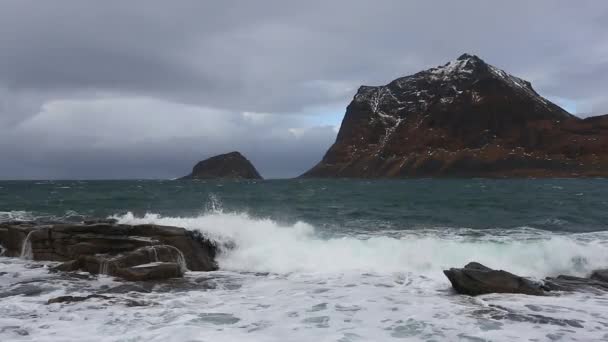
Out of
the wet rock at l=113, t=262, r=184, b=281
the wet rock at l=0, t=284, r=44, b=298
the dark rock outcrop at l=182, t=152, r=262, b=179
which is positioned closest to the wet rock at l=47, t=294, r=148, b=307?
the wet rock at l=0, t=284, r=44, b=298

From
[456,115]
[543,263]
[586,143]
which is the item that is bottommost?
[543,263]

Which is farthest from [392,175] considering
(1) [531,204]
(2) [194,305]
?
(2) [194,305]

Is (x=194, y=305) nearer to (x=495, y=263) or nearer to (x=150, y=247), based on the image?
(x=150, y=247)

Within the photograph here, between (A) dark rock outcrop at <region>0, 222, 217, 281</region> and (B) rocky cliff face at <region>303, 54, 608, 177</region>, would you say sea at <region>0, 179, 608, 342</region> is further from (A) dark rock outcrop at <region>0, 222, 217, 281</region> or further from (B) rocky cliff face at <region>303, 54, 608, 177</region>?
(B) rocky cliff face at <region>303, 54, 608, 177</region>

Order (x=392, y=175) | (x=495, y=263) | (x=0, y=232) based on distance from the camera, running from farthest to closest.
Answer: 1. (x=392, y=175)
2. (x=0, y=232)
3. (x=495, y=263)

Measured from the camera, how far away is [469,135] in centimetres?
15812

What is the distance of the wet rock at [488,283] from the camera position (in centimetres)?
1111

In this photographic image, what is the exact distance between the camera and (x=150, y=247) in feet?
46.2

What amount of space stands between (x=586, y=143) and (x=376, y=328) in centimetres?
14550

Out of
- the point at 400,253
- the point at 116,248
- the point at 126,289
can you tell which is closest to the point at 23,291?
the point at 126,289

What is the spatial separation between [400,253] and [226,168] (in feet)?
545

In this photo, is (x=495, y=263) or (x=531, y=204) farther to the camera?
(x=531, y=204)

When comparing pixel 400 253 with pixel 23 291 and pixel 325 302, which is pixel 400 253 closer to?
pixel 325 302

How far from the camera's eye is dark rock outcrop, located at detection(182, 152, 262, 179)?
177 meters
